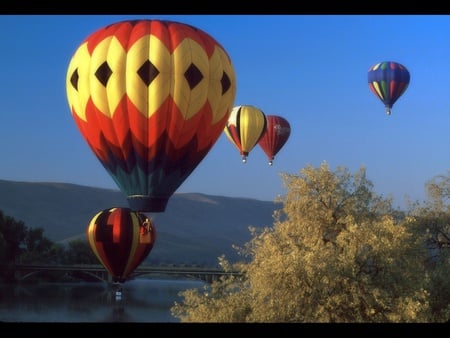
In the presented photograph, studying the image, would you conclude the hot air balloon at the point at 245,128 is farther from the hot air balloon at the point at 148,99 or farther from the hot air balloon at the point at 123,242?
the hot air balloon at the point at 148,99

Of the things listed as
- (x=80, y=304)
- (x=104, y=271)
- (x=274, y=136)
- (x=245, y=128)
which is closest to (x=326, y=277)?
(x=245, y=128)

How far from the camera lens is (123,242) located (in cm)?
3141

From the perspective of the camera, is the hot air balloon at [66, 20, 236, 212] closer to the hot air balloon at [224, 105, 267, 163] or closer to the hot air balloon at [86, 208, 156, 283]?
the hot air balloon at [86, 208, 156, 283]

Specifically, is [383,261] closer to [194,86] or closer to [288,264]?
[288,264]

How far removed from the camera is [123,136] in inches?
1021

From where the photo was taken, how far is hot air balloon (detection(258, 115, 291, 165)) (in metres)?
57.4

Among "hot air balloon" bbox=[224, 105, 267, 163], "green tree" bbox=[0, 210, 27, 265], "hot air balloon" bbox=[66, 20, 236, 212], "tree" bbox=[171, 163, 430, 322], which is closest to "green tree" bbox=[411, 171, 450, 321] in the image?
"tree" bbox=[171, 163, 430, 322]

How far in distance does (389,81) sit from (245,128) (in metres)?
13.8

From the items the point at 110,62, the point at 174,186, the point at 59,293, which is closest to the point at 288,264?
the point at 174,186

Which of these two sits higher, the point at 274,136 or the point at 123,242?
the point at 274,136

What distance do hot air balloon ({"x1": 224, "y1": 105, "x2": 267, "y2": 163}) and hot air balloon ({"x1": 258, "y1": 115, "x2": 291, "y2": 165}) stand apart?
634cm

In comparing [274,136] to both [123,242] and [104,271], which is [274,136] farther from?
[104,271]
